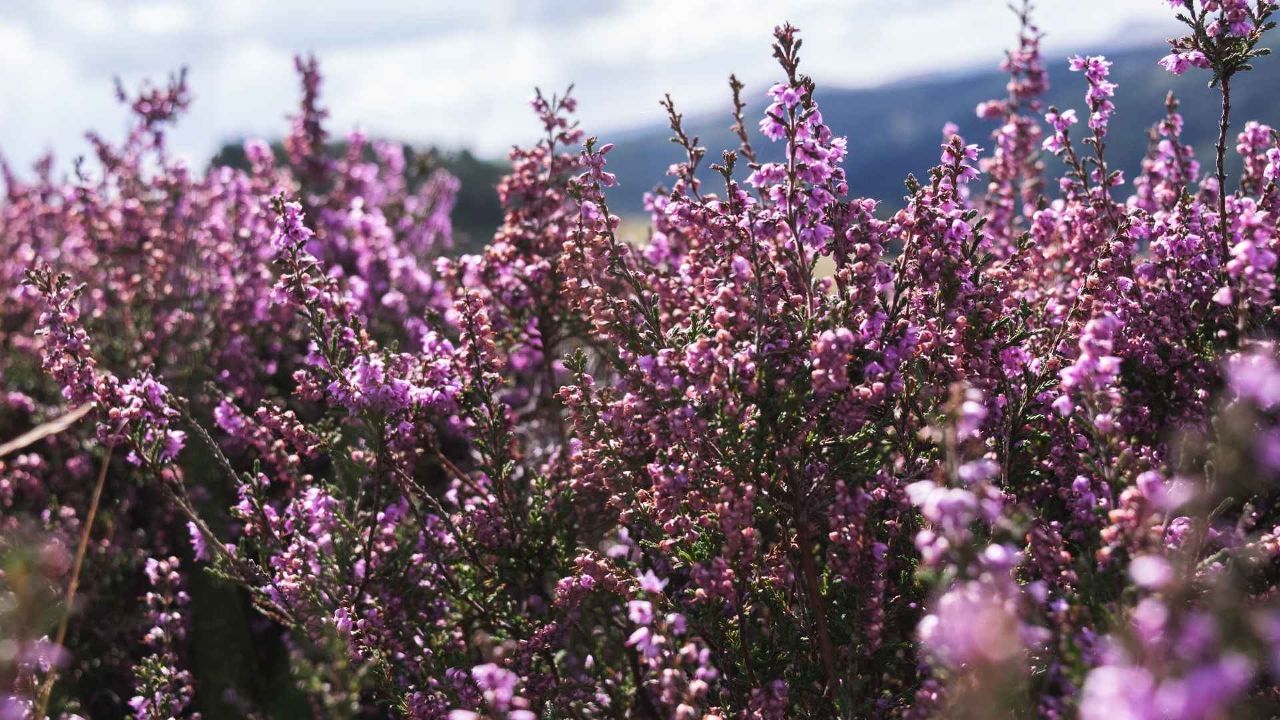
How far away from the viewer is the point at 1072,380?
7.64 feet

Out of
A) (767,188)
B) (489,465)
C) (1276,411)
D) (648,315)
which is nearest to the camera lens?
(1276,411)

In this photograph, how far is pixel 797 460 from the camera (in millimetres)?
3086

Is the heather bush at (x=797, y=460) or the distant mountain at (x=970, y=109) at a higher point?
the distant mountain at (x=970, y=109)

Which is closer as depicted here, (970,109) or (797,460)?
(797,460)

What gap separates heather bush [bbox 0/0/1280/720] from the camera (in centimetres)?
217

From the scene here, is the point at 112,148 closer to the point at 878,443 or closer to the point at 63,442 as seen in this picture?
the point at 63,442

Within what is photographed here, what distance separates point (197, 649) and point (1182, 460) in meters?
5.10

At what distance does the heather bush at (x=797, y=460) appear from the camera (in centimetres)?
217

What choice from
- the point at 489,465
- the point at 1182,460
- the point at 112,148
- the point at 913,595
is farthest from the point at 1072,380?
the point at 112,148

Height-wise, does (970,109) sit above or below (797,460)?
above

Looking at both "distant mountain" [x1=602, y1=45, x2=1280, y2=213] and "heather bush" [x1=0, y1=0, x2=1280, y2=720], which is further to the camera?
"distant mountain" [x1=602, y1=45, x2=1280, y2=213]

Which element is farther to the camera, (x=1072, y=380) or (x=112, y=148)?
(x=112, y=148)

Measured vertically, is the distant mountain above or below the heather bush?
above

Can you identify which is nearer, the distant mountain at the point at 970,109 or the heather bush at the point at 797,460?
the heather bush at the point at 797,460
